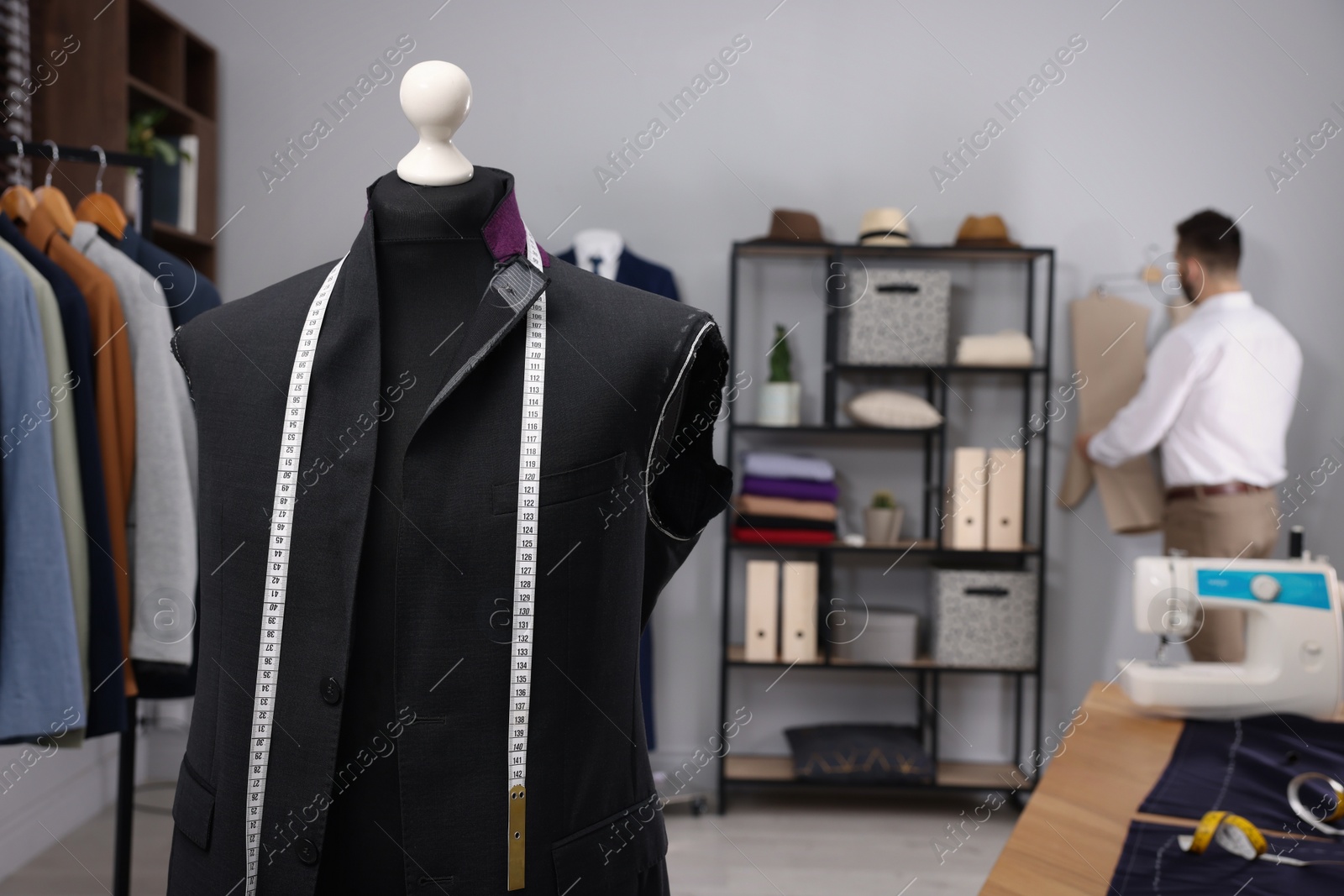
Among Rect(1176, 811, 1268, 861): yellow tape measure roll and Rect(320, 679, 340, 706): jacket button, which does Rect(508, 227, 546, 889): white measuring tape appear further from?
Rect(1176, 811, 1268, 861): yellow tape measure roll

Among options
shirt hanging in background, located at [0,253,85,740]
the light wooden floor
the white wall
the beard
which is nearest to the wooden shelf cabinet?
the white wall

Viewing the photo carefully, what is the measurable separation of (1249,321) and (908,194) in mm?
1115

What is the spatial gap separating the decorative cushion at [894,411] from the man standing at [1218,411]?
0.57 metres

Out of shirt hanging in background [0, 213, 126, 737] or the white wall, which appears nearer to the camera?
shirt hanging in background [0, 213, 126, 737]

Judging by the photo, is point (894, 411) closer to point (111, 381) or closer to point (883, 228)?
point (883, 228)

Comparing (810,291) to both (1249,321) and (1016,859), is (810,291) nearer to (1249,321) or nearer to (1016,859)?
(1249,321)

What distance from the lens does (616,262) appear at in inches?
124

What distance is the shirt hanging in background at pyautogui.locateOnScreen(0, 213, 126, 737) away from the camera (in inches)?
69.5

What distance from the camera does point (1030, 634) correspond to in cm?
308

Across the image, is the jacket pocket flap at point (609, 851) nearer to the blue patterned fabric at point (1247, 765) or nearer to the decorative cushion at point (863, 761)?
the blue patterned fabric at point (1247, 765)

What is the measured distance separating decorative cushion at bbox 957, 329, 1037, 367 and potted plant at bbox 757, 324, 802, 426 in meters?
0.55

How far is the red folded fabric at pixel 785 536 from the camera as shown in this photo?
304 cm

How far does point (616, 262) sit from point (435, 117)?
226 centimetres

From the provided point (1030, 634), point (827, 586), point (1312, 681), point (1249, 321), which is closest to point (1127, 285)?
point (1249, 321)
